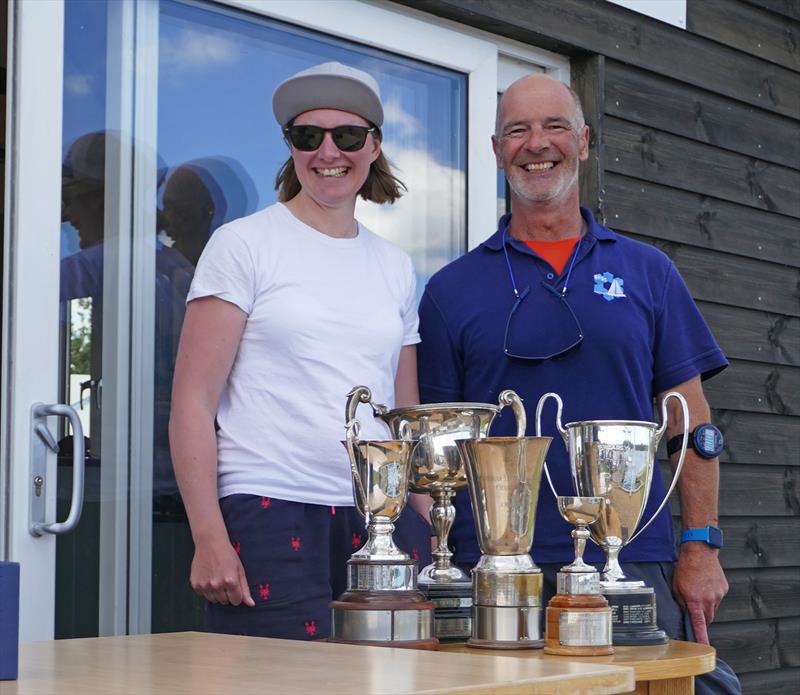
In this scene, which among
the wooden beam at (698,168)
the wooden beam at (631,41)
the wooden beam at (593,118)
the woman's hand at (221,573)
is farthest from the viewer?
the wooden beam at (698,168)

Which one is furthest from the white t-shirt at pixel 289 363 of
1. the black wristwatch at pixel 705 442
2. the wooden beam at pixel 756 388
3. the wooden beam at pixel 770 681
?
the wooden beam at pixel 770 681

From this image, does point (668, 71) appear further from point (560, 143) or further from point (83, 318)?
point (83, 318)

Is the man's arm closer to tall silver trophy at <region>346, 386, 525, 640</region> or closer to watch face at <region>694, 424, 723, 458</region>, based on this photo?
watch face at <region>694, 424, 723, 458</region>

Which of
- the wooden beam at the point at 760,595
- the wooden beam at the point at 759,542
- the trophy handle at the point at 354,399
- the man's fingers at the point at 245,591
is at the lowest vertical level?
the wooden beam at the point at 760,595

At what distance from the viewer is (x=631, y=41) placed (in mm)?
3975

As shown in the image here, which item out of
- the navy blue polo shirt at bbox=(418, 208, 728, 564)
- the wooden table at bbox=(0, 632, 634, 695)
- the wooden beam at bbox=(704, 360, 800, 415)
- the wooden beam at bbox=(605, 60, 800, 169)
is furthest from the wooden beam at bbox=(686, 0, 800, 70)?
the wooden table at bbox=(0, 632, 634, 695)

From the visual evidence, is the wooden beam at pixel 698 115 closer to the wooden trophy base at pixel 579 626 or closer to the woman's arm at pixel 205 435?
the woman's arm at pixel 205 435

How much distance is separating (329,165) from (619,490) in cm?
90

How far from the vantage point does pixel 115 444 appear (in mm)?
2861

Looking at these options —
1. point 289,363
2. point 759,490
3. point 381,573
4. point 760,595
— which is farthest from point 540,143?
point 760,595

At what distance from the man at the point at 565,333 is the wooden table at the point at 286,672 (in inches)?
39.5

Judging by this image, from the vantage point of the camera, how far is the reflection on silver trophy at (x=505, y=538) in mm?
1885

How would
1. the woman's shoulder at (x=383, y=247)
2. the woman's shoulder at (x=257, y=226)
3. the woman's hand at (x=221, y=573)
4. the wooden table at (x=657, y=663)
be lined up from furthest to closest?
the woman's shoulder at (x=383, y=247)
the woman's shoulder at (x=257, y=226)
the woman's hand at (x=221, y=573)
the wooden table at (x=657, y=663)

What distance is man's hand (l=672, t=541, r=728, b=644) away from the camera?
8.30 ft
